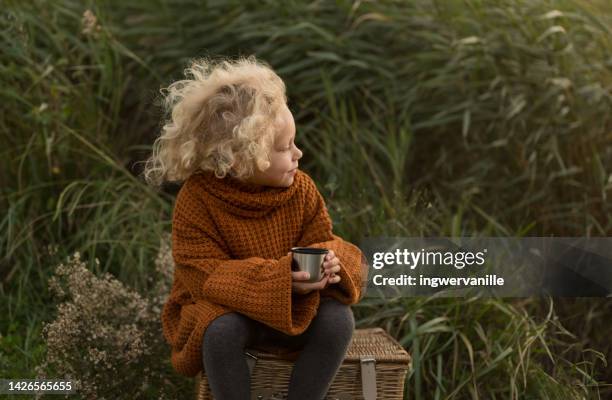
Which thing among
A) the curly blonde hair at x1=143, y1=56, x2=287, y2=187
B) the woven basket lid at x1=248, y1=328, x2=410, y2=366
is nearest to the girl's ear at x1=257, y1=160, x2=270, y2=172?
the curly blonde hair at x1=143, y1=56, x2=287, y2=187

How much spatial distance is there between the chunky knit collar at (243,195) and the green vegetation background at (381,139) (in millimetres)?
820

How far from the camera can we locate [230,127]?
2750 mm

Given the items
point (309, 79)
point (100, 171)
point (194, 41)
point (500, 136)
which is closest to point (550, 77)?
point (500, 136)

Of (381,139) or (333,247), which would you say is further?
(381,139)

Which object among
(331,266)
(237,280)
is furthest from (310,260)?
(237,280)

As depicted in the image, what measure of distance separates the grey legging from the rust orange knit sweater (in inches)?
1.6

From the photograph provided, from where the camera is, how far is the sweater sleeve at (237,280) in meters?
2.65

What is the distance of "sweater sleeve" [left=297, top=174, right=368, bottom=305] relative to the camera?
9.13 ft

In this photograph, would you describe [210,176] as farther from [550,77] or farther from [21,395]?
[550,77]

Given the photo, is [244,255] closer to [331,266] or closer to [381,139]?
[331,266]

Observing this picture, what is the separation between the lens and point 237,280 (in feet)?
8.79

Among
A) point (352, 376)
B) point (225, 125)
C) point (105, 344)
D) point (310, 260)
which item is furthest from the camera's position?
point (105, 344)

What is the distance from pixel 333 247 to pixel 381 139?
174cm

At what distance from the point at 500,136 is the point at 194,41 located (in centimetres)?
145
